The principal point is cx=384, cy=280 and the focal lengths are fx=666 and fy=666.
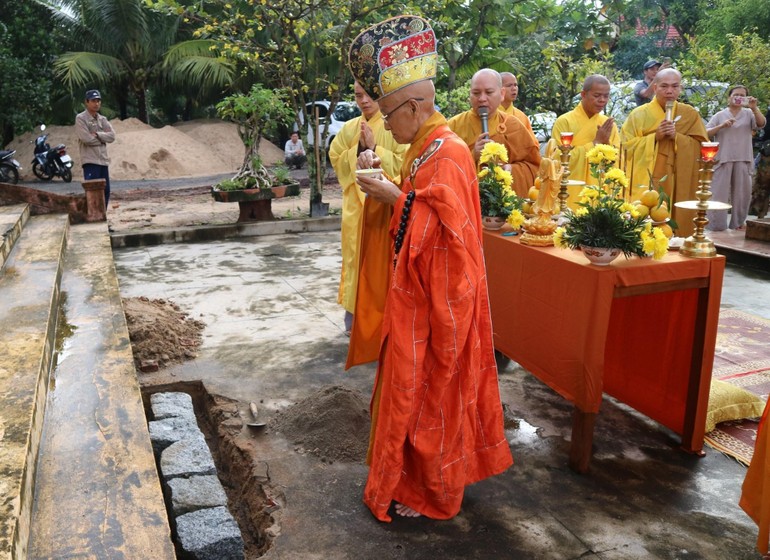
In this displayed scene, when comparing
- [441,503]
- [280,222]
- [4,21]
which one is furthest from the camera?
[4,21]

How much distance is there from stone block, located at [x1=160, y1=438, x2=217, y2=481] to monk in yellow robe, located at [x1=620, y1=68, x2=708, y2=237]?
424 cm

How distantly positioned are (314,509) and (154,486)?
0.65m

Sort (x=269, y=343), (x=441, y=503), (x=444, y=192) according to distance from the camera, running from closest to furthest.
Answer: (x=444, y=192)
(x=441, y=503)
(x=269, y=343)

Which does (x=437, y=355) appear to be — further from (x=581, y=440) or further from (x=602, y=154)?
(x=602, y=154)

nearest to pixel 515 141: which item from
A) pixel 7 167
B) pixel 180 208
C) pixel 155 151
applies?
pixel 180 208

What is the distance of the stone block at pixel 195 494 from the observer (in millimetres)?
2586

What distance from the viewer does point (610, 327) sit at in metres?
3.63

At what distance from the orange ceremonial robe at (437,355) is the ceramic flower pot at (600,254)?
58cm

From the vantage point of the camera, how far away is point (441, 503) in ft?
8.45

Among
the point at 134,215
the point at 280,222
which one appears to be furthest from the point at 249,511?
the point at 134,215

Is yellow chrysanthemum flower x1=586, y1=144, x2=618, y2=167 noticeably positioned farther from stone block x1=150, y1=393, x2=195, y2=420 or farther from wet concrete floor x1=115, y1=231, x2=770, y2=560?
stone block x1=150, y1=393, x2=195, y2=420

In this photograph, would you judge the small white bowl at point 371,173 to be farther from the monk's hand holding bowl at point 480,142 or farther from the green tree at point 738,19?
the green tree at point 738,19

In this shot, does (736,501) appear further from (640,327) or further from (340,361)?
(340,361)

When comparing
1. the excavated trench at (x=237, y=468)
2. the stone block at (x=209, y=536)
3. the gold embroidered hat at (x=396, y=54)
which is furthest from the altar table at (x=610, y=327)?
the stone block at (x=209, y=536)
